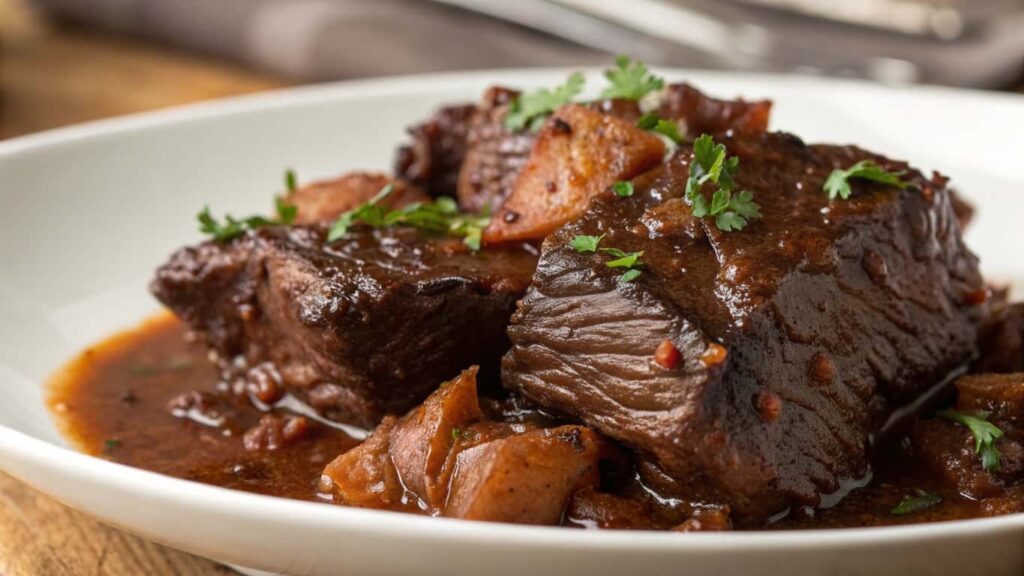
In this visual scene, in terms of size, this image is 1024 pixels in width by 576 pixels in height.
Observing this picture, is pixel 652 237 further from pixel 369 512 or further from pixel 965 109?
pixel 965 109

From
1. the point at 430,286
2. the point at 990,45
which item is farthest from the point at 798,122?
the point at 430,286

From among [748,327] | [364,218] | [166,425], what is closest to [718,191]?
[748,327]

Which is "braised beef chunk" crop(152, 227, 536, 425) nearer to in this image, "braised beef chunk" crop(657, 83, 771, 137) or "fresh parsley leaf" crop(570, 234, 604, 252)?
"fresh parsley leaf" crop(570, 234, 604, 252)

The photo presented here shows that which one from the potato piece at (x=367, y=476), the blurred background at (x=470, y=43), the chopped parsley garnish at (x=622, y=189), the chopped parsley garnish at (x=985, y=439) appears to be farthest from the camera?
the blurred background at (x=470, y=43)

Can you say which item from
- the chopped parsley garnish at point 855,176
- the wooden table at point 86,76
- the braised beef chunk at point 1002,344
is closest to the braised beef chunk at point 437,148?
the chopped parsley garnish at point 855,176

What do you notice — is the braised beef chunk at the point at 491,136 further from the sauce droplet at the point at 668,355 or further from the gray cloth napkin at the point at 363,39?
the gray cloth napkin at the point at 363,39

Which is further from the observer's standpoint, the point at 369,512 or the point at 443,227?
the point at 443,227
